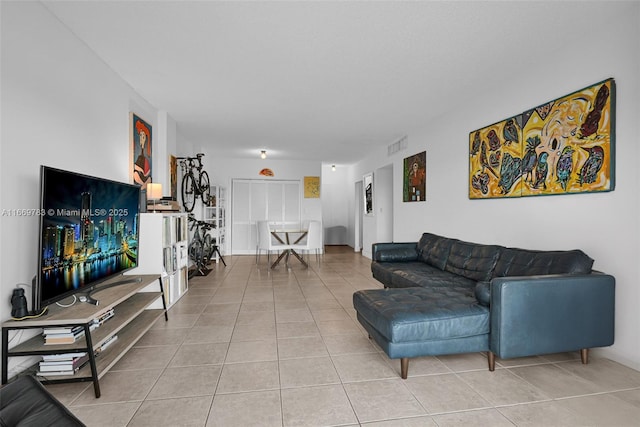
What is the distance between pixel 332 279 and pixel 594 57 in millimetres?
4166

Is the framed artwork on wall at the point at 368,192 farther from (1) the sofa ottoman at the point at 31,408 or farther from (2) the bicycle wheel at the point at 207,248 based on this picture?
(1) the sofa ottoman at the point at 31,408

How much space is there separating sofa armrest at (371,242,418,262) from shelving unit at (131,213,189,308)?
8.55 ft

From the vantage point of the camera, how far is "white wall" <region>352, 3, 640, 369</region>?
225 centimetres

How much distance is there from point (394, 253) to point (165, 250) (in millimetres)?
2901

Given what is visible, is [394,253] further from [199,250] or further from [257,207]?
[257,207]

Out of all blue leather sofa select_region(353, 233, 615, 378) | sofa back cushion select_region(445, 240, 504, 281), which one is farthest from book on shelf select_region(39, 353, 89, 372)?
sofa back cushion select_region(445, 240, 504, 281)


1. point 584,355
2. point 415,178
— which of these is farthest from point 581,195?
point 415,178

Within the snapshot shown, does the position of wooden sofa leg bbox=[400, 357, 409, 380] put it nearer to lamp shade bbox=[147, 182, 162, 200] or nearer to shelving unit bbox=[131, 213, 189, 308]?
shelving unit bbox=[131, 213, 189, 308]

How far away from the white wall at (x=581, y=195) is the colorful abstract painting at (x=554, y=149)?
67mm

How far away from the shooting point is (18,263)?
80.1 inches

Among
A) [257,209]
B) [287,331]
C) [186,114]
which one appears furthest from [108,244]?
[257,209]

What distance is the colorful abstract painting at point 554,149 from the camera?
2408 millimetres

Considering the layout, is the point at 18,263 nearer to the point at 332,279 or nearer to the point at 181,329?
the point at 181,329

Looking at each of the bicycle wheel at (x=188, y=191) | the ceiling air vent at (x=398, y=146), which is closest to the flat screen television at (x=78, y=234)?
the bicycle wheel at (x=188, y=191)
